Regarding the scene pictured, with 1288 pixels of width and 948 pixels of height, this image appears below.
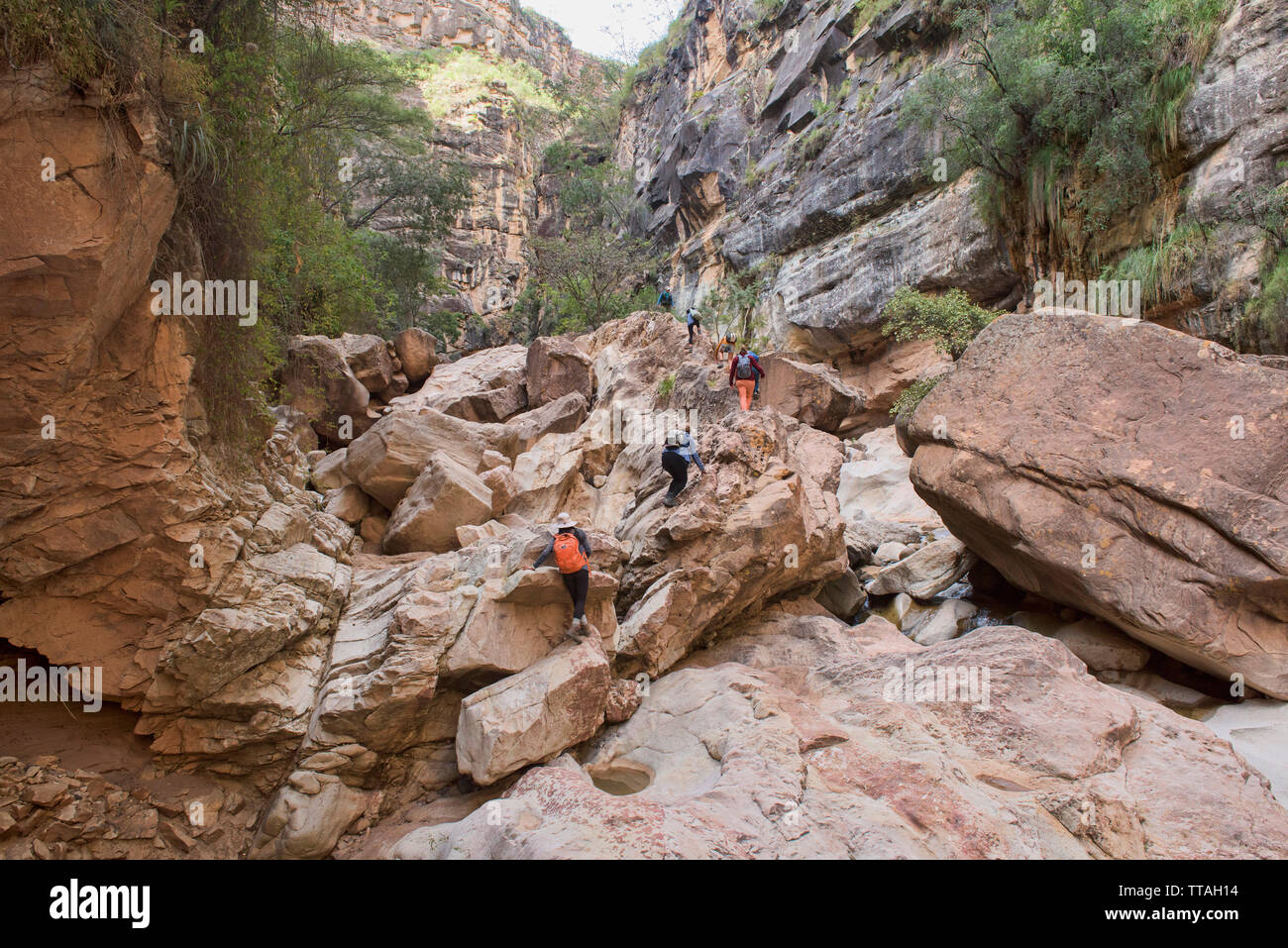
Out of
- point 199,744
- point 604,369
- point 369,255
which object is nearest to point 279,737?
point 199,744

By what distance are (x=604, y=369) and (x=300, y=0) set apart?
37.9 feet

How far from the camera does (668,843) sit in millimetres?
4586

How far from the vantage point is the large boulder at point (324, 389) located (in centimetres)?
1633

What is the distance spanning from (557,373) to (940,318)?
10765mm

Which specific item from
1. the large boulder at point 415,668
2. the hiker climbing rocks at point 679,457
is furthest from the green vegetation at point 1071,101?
the large boulder at point 415,668

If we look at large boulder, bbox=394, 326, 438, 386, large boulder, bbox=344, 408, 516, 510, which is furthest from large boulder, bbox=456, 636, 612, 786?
large boulder, bbox=394, 326, 438, 386

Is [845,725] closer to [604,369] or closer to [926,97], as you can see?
[604,369]

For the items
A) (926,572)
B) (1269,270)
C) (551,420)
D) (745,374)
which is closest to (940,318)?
(1269,270)

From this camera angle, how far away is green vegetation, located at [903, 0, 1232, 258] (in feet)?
47.5

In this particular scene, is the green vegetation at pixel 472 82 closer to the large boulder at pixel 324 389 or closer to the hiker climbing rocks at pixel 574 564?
the large boulder at pixel 324 389

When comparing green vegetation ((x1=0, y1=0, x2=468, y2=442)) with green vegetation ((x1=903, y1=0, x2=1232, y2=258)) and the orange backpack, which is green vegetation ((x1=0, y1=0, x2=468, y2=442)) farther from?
green vegetation ((x1=903, y1=0, x2=1232, y2=258))

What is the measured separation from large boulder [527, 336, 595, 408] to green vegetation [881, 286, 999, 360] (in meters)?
8.93

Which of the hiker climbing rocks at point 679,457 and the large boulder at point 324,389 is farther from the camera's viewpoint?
the large boulder at point 324,389

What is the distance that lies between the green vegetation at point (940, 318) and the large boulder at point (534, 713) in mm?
14575
